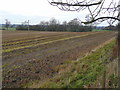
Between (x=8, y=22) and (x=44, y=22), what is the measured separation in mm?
26114

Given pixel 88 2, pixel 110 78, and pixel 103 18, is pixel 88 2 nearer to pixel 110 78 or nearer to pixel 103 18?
pixel 103 18

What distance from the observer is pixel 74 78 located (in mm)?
7324

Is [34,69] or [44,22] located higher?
[44,22]

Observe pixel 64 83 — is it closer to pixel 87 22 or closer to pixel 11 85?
pixel 11 85

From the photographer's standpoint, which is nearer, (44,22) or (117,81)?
(117,81)

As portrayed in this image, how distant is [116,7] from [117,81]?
2.54 meters

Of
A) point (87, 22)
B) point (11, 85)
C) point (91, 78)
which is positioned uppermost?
point (87, 22)

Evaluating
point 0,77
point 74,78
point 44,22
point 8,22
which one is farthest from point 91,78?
point 8,22

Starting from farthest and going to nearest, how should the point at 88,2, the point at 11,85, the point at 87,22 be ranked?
the point at 11,85 → the point at 87,22 → the point at 88,2

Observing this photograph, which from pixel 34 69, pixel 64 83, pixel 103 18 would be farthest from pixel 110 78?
pixel 34 69

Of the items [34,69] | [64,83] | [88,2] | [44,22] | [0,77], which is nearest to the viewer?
[88,2]

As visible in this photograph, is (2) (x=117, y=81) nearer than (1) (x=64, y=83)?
Yes

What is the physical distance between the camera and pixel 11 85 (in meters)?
7.31

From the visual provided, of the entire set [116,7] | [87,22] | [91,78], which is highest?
[116,7]
